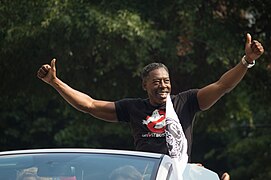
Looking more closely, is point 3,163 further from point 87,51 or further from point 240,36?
point 240,36

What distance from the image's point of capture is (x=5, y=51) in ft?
38.1

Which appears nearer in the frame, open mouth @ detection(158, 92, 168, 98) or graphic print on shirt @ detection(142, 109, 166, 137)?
graphic print on shirt @ detection(142, 109, 166, 137)

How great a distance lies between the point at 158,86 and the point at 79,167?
1501mm

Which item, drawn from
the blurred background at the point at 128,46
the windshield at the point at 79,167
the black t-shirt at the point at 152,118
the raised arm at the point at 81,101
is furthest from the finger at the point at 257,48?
the blurred background at the point at 128,46

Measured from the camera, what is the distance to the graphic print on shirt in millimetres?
5758

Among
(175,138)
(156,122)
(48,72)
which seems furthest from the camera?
(48,72)

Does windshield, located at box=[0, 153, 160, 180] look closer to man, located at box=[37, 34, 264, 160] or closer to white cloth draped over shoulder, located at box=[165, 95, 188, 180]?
white cloth draped over shoulder, located at box=[165, 95, 188, 180]

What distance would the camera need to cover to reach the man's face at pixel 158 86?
19.3ft

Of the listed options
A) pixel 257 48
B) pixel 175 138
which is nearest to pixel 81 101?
pixel 175 138

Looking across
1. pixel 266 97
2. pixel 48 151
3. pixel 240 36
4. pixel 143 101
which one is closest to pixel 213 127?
pixel 266 97

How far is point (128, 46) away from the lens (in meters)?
11.2

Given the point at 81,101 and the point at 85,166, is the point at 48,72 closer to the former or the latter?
the point at 81,101

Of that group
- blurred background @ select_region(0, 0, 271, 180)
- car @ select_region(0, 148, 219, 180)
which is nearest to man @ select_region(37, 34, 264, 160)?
car @ select_region(0, 148, 219, 180)

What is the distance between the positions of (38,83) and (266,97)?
3.44 meters
